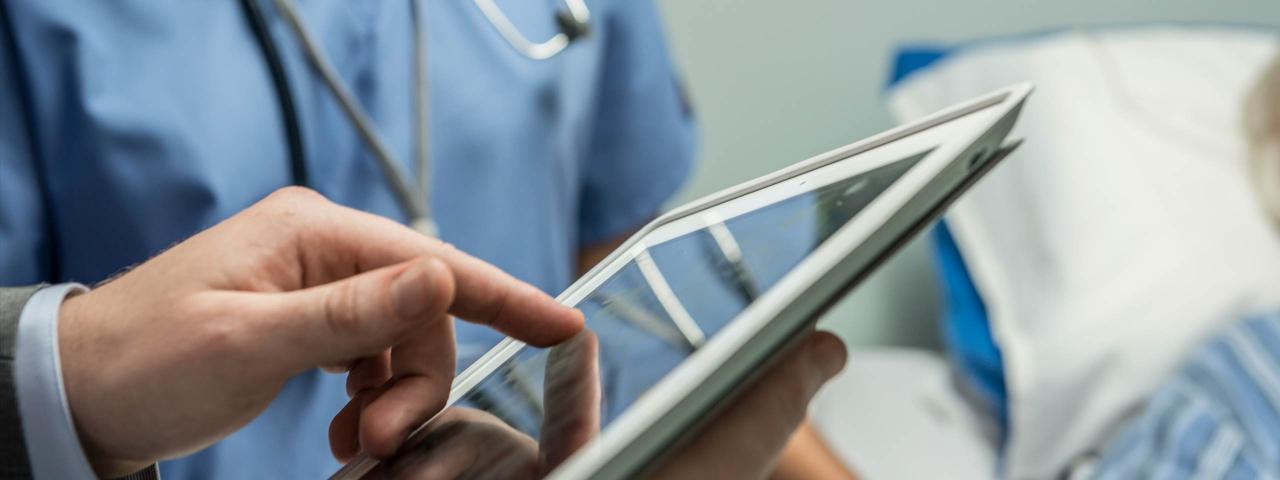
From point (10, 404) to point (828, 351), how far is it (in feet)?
0.87

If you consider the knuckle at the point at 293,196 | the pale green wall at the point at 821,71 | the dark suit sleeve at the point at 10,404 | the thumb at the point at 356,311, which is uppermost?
the knuckle at the point at 293,196

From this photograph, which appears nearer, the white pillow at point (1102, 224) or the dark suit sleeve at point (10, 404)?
the dark suit sleeve at point (10, 404)

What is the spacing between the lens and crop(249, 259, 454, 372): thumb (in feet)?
0.95

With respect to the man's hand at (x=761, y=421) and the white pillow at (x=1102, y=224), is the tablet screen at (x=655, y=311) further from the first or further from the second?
the white pillow at (x=1102, y=224)

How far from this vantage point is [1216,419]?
833 mm

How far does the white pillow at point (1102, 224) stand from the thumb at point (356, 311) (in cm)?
81

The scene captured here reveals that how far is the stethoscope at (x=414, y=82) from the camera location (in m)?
0.49

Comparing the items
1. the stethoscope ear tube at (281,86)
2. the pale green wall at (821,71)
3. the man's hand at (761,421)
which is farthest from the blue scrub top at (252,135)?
the pale green wall at (821,71)

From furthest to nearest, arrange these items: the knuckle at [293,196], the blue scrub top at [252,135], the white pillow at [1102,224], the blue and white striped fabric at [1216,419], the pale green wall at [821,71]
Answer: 1. the pale green wall at [821,71]
2. the white pillow at [1102,224]
3. the blue and white striped fabric at [1216,419]
4. the blue scrub top at [252,135]
5. the knuckle at [293,196]

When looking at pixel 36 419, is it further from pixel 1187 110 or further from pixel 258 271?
pixel 1187 110

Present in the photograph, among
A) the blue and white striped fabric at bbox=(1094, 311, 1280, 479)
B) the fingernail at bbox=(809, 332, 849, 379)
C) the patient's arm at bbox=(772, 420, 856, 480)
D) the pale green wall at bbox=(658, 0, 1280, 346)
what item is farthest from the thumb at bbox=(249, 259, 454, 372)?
the pale green wall at bbox=(658, 0, 1280, 346)

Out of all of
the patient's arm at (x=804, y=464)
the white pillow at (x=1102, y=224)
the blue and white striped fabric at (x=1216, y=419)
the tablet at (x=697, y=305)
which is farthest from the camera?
the white pillow at (x=1102, y=224)

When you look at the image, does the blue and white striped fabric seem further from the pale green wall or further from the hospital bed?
the pale green wall

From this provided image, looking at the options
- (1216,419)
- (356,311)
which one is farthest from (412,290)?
(1216,419)
